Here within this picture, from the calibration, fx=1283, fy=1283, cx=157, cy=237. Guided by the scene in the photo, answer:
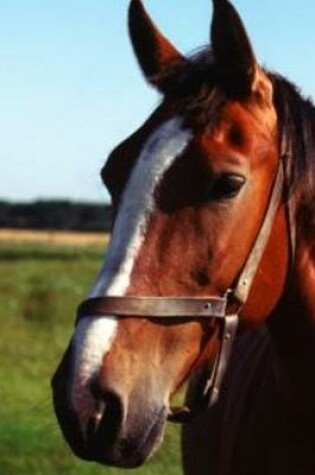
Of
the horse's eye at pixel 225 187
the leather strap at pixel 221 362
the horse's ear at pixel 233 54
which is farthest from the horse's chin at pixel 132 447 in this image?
the horse's ear at pixel 233 54

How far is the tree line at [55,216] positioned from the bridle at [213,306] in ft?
129

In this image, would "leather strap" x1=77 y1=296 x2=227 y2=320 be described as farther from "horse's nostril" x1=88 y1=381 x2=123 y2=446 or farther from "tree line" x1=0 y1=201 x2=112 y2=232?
"tree line" x1=0 y1=201 x2=112 y2=232

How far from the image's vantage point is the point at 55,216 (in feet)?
144

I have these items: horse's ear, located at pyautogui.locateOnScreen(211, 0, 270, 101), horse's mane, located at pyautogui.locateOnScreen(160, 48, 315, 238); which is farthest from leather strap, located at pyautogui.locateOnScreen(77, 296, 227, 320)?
horse's ear, located at pyautogui.locateOnScreen(211, 0, 270, 101)

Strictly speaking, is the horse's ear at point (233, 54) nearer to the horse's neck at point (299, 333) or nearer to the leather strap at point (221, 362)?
the horse's neck at point (299, 333)

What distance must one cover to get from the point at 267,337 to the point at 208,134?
121 cm

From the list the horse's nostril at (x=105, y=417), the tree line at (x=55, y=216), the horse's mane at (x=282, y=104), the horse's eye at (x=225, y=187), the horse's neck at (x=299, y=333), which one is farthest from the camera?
Result: the tree line at (x=55, y=216)

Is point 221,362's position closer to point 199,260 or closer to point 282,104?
point 199,260

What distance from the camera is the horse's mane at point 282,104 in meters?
3.89

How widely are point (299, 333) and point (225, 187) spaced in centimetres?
64

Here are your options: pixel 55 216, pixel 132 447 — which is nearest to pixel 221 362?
pixel 132 447

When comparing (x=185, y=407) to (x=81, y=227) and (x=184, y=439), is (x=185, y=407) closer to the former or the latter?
(x=184, y=439)

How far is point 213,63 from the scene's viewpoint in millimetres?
3943

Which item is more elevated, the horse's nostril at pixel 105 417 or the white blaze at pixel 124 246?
the white blaze at pixel 124 246
